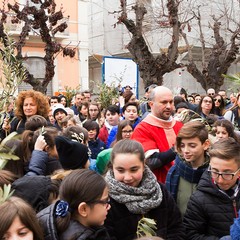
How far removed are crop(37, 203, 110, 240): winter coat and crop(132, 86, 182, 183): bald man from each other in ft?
4.88

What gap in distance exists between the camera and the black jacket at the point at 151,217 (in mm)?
2533

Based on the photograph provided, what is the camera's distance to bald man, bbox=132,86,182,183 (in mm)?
3559

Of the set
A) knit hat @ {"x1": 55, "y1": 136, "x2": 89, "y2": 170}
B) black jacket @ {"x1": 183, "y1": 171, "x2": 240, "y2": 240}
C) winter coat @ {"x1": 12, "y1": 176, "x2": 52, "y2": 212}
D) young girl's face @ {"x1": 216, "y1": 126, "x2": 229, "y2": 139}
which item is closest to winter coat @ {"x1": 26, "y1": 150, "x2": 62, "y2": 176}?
knit hat @ {"x1": 55, "y1": 136, "x2": 89, "y2": 170}

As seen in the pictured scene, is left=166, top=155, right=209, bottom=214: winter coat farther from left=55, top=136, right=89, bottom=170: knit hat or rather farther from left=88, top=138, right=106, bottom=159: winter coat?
left=88, top=138, right=106, bottom=159: winter coat

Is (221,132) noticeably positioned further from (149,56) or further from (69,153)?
(149,56)

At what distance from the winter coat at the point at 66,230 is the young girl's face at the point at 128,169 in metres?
0.48

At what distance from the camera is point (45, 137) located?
352 centimetres

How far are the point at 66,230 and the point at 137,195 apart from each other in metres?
0.60

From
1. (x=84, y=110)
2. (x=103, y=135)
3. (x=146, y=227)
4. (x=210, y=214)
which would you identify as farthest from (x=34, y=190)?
(x=84, y=110)

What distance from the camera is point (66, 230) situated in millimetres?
2076

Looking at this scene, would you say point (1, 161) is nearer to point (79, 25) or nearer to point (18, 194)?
point (18, 194)

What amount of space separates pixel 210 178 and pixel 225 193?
0.15 metres

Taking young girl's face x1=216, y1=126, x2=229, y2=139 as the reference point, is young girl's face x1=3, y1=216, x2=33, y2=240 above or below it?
below

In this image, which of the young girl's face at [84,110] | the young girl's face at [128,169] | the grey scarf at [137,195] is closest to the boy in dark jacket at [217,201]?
the grey scarf at [137,195]
